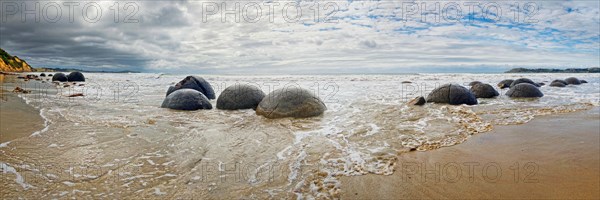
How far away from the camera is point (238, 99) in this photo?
9.12 m

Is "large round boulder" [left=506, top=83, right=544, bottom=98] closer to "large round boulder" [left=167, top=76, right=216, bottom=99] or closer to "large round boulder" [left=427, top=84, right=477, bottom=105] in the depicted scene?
"large round boulder" [left=427, top=84, right=477, bottom=105]

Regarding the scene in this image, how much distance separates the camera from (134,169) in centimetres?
370

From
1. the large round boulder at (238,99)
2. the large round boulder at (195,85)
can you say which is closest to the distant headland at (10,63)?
the large round boulder at (195,85)

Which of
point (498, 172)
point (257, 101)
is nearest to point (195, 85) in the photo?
point (257, 101)

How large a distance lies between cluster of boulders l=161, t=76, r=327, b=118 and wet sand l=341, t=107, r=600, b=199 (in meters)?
3.51

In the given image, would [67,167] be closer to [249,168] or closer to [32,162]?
[32,162]

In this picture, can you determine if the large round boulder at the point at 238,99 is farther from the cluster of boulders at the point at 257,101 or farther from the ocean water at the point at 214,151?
the ocean water at the point at 214,151

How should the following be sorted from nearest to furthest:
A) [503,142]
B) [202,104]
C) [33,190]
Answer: [33,190] < [503,142] < [202,104]

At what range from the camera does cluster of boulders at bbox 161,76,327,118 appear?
7484mm

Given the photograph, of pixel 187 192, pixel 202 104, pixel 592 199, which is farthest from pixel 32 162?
pixel 592 199

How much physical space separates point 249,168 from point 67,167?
82.4 inches

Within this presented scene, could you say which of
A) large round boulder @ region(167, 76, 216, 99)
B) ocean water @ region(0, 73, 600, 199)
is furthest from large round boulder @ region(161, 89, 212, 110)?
large round boulder @ region(167, 76, 216, 99)

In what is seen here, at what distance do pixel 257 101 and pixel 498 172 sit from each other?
673cm

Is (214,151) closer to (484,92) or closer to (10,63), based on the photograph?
(484,92)
